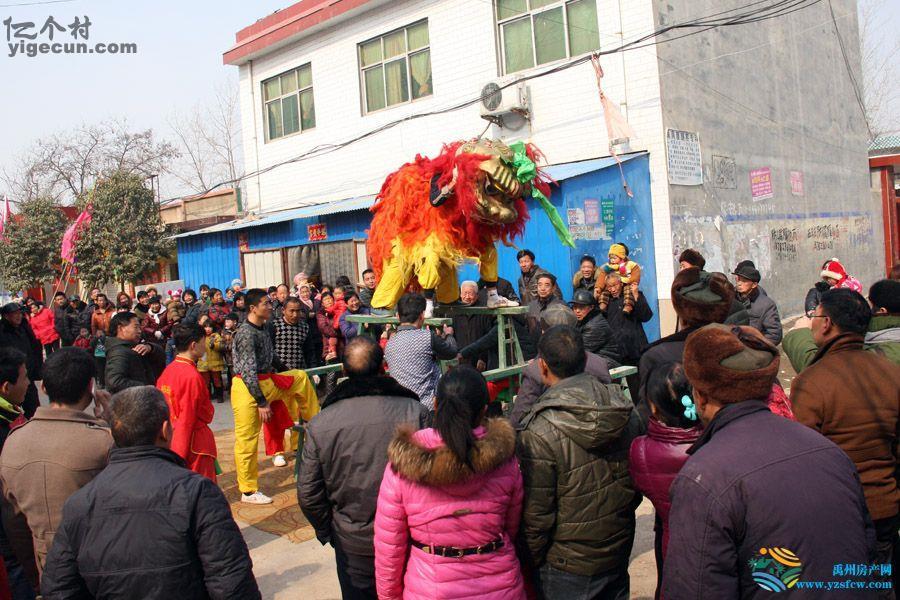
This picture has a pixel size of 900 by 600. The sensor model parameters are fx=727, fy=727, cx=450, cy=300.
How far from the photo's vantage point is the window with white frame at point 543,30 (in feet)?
36.8

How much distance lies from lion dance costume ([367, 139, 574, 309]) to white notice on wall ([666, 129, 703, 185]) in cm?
568

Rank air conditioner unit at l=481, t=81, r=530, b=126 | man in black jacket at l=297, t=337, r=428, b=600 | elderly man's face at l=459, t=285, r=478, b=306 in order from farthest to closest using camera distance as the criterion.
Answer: air conditioner unit at l=481, t=81, r=530, b=126, elderly man's face at l=459, t=285, r=478, b=306, man in black jacket at l=297, t=337, r=428, b=600

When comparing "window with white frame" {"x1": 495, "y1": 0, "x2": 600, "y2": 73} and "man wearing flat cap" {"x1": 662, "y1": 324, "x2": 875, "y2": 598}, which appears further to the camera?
"window with white frame" {"x1": 495, "y1": 0, "x2": 600, "y2": 73}

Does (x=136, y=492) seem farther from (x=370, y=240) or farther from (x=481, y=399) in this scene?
(x=370, y=240)

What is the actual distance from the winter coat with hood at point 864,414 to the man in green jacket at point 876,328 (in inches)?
27.9

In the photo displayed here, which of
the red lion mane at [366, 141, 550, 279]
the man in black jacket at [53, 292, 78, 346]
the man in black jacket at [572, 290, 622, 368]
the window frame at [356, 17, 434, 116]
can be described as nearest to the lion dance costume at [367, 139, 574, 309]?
the red lion mane at [366, 141, 550, 279]

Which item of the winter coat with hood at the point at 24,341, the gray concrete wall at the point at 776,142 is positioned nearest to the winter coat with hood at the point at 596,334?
the winter coat with hood at the point at 24,341

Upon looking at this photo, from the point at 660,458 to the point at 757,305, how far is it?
180 inches

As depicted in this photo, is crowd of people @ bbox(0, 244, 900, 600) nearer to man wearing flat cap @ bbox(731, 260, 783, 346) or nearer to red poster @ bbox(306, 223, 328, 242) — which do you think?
man wearing flat cap @ bbox(731, 260, 783, 346)

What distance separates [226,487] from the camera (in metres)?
6.22

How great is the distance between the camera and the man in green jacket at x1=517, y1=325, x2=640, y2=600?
8.29 feet

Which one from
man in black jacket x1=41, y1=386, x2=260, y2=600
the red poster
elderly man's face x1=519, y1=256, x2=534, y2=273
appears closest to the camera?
man in black jacket x1=41, y1=386, x2=260, y2=600

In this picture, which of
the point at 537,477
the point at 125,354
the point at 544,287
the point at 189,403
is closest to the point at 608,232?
the point at 544,287

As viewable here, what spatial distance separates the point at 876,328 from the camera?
12.0 feet
